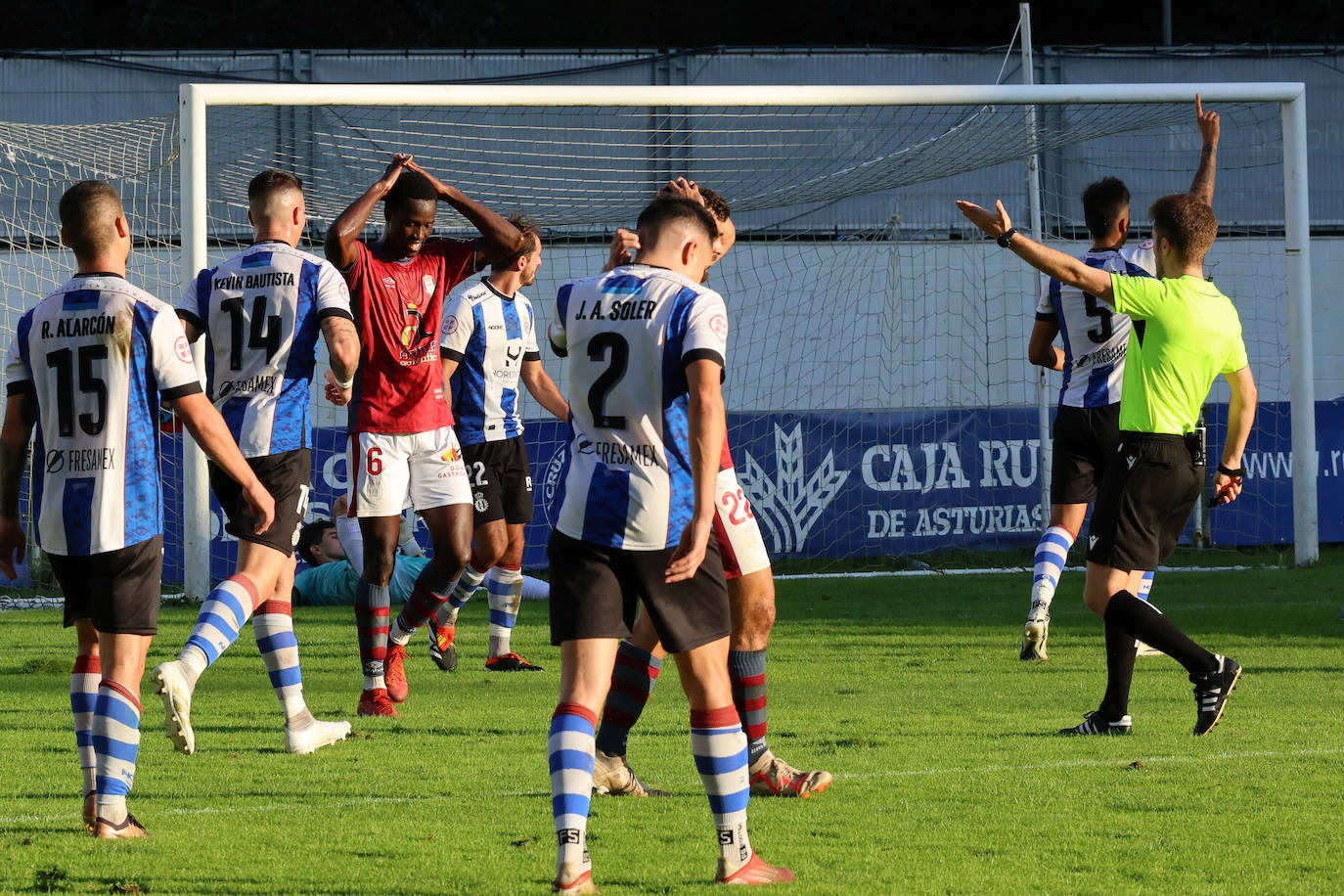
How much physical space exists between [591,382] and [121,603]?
1.53m

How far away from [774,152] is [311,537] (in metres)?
6.39

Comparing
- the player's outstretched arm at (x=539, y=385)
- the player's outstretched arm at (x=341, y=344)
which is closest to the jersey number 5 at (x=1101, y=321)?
the player's outstretched arm at (x=539, y=385)

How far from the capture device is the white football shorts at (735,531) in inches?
196

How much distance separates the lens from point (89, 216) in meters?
4.42

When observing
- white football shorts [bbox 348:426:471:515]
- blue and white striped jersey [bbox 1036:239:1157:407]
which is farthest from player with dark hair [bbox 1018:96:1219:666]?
white football shorts [bbox 348:426:471:515]

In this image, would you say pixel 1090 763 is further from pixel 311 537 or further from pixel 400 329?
pixel 311 537

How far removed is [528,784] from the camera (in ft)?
17.0

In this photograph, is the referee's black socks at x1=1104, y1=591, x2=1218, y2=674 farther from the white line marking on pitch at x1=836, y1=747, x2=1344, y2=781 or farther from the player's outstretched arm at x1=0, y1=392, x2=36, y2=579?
the player's outstretched arm at x1=0, y1=392, x2=36, y2=579

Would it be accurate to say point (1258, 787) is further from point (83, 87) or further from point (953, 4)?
point (953, 4)

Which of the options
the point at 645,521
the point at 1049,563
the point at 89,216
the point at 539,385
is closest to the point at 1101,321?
the point at 1049,563

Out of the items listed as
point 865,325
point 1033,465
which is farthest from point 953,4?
point 1033,465

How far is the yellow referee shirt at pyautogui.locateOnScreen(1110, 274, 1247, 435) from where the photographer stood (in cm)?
584

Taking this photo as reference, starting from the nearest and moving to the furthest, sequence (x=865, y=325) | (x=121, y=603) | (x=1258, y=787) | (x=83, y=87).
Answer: (x=121, y=603) < (x=1258, y=787) < (x=865, y=325) < (x=83, y=87)

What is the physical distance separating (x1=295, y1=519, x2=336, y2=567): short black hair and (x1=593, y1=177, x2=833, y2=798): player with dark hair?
25.6 feet
